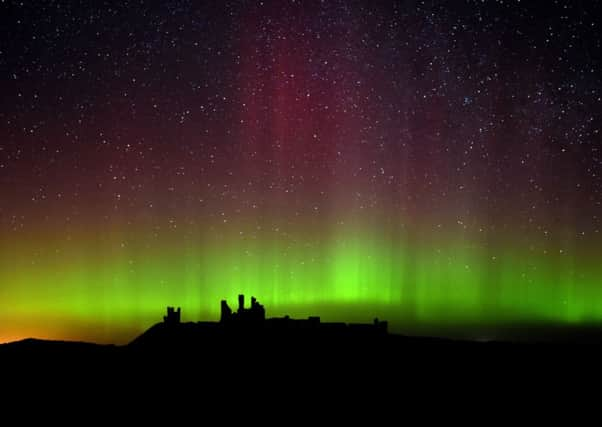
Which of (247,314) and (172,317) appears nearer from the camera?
(247,314)

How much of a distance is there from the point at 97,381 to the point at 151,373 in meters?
1.36

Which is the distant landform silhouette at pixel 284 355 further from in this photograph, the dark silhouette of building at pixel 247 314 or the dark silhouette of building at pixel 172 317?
the dark silhouette of building at pixel 172 317

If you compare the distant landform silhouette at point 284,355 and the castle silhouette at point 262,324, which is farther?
the castle silhouette at point 262,324

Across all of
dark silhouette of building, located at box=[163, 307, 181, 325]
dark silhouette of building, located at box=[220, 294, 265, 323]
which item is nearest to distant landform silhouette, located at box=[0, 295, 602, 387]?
dark silhouette of building, located at box=[220, 294, 265, 323]

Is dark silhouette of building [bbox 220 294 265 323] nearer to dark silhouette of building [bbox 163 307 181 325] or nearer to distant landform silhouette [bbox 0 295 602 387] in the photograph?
distant landform silhouette [bbox 0 295 602 387]

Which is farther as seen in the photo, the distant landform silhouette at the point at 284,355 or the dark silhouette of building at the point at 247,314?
the dark silhouette of building at the point at 247,314

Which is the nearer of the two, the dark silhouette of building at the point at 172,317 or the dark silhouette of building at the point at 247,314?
the dark silhouette of building at the point at 247,314

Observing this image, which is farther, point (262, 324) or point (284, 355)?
point (262, 324)

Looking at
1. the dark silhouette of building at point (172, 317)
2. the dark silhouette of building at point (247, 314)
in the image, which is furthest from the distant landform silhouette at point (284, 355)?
the dark silhouette of building at point (172, 317)

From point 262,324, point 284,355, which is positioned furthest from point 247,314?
point 284,355

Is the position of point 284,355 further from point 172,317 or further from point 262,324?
point 172,317

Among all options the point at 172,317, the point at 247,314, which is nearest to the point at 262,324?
the point at 247,314

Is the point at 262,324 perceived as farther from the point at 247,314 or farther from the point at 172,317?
the point at 172,317

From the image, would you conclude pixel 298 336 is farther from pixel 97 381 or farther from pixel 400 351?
pixel 97 381
